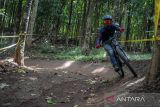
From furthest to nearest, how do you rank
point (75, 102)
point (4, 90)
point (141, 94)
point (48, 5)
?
1. point (48, 5)
2. point (4, 90)
3. point (75, 102)
4. point (141, 94)

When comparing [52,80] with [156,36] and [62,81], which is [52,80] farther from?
[156,36]

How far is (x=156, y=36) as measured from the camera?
8.36 meters

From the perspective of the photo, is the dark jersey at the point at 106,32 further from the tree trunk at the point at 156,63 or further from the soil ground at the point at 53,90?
the tree trunk at the point at 156,63

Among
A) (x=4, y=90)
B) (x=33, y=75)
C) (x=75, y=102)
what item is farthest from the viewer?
(x=33, y=75)

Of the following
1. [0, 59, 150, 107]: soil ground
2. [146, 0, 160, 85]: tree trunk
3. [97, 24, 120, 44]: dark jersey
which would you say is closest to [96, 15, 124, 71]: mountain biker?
[97, 24, 120, 44]: dark jersey

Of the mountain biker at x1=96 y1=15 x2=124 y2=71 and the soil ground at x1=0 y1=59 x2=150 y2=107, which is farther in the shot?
the mountain biker at x1=96 y1=15 x2=124 y2=71

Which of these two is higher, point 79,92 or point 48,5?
point 48,5

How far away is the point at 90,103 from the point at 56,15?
83.3 feet

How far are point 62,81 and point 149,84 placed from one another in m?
3.70

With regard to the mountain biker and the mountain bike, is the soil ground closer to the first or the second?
the mountain bike

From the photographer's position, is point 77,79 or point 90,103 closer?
point 90,103

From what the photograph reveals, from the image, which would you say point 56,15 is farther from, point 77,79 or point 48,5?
point 77,79

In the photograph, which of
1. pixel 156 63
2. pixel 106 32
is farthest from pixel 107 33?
pixel 156 63

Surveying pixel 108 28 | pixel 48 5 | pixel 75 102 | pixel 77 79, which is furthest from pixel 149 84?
pixel 48 5
